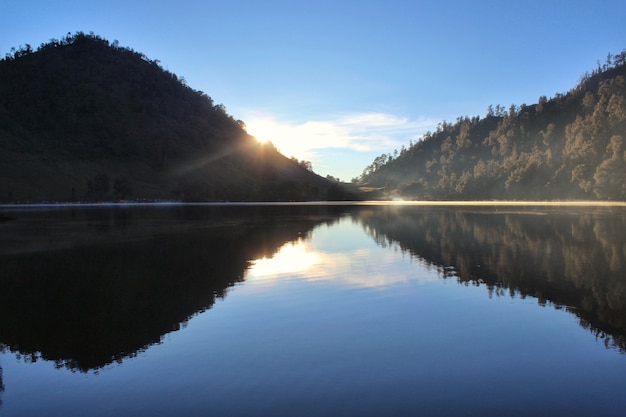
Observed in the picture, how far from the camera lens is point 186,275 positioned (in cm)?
2719

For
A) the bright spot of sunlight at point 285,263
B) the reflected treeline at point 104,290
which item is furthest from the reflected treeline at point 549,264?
the reflected treeline at point 104,290

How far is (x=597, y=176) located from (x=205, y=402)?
179 meters

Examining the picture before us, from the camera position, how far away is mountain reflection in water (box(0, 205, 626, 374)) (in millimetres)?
16297

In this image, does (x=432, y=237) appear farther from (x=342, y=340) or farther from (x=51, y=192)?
(x=51, y=192)

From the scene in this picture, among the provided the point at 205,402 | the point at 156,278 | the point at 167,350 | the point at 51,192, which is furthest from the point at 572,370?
the point at 51,192

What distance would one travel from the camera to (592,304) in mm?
19188

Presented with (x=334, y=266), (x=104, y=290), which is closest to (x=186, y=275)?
(x=104, y=290)

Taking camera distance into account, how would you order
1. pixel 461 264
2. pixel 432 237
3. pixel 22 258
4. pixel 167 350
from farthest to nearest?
pixel 432 237
pixel 22 258
pixel 461 264
pixel 167 350

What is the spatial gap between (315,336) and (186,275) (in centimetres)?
1392

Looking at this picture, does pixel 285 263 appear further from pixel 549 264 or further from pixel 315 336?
pixel 549 264

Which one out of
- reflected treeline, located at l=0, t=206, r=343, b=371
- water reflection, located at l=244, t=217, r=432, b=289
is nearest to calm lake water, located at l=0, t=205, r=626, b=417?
reflected treeline, located at l=0, t=206, r=343, b=371

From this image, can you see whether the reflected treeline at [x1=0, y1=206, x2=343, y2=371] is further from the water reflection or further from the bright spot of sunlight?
the water reflection

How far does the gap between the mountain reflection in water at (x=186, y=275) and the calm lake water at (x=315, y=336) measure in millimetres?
128

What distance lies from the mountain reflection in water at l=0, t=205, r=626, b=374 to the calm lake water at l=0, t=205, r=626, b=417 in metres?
0.13
